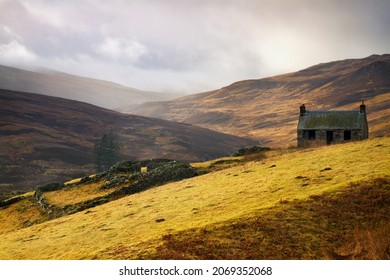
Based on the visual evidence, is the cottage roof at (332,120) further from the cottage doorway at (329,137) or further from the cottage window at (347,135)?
the cottage doorway at (329,137)

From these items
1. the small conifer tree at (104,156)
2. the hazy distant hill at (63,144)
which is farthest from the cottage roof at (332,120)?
the hazy distant hill at (63,144)

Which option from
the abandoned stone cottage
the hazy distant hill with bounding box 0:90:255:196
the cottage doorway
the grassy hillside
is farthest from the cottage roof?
the hazy distant hill with bounding box 0:90:255:196

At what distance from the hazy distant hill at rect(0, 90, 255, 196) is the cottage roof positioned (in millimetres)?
69365

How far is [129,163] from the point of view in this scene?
58.5 m

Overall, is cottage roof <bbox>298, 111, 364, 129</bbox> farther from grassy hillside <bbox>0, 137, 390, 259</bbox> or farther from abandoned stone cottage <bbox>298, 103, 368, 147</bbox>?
grassy hillside <bbox>0, 137, 390, 259</bbox>

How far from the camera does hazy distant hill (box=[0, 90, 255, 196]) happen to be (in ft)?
354

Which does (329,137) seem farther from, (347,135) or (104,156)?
(104,156)

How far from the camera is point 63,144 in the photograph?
144375 mm

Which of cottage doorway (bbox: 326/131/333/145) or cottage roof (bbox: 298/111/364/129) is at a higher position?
cottage roof (bbox: 298/111/364/129)

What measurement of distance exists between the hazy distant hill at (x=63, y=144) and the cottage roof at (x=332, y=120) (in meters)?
69.4

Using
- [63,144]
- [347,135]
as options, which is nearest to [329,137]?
[347,135]

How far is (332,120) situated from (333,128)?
183cm

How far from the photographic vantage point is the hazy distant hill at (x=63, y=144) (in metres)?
108
